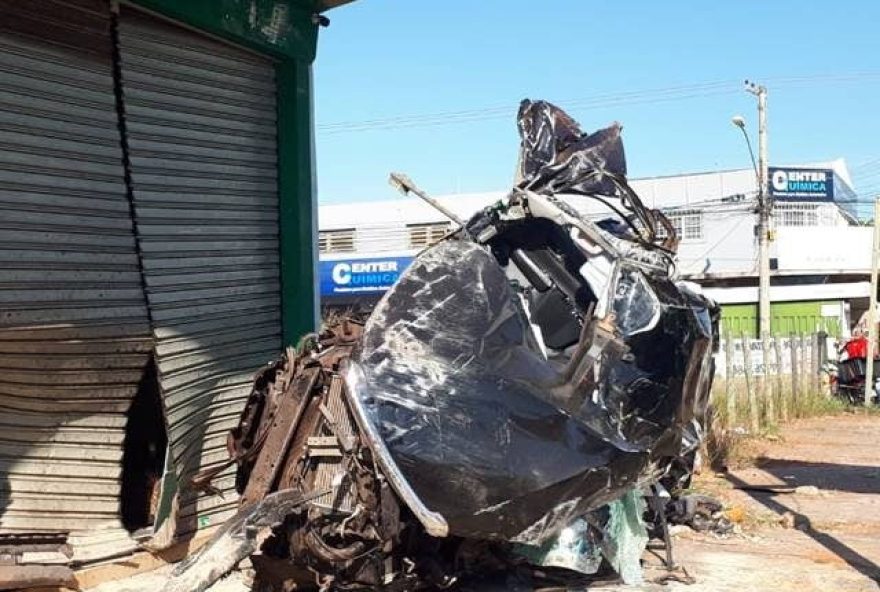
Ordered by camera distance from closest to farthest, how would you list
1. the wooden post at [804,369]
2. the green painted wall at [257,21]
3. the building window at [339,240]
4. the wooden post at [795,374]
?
the green painted wall at [257,21] → the wooden post at [795,374] → the wooden post at [804,369] → the building window at [339,240]

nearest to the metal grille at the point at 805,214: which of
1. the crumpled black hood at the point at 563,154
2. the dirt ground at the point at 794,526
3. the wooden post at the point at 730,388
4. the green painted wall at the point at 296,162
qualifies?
the wooden post at the point at 730,388

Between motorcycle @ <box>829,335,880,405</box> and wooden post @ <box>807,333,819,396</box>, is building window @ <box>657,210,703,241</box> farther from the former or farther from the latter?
wooden post @ <box>807,333,819,396</box>

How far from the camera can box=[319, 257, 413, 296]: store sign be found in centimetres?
3256

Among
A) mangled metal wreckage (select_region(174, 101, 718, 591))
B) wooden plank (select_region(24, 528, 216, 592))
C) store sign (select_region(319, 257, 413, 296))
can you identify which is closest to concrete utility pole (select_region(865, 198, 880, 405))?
mangled metal wreckage (select_region(174, 101, 718, 591))

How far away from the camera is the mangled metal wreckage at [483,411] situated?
4477 millimetres

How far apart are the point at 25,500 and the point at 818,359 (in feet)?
54.2

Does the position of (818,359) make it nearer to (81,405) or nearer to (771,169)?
(81,405)

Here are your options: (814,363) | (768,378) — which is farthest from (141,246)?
(814,363)

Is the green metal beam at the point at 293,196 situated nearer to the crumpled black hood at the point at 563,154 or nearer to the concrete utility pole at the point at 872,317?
the crumpled black hood at the point at 563,154

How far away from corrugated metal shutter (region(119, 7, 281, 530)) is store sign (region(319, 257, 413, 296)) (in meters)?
24.5

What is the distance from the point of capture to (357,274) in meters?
32.9

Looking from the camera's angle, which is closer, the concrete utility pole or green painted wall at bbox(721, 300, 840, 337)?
the concrete utility pole

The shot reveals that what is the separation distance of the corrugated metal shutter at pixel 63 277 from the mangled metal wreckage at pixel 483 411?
4.40ft

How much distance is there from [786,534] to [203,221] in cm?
543
